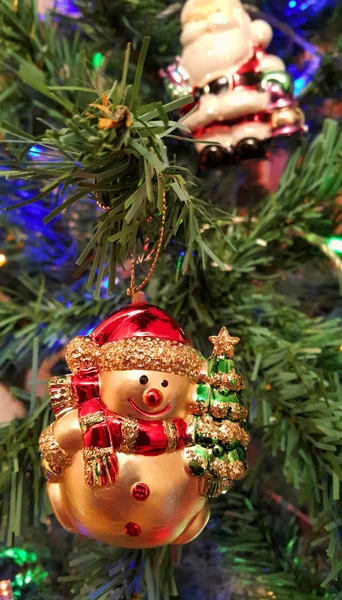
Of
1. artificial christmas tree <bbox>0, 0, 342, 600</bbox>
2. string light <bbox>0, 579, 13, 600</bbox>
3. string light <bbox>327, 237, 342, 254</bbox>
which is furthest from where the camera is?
string light <bbox>327, 237, 342, 254</bbox>

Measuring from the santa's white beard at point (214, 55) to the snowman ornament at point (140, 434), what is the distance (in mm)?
258

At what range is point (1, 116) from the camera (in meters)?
0.48

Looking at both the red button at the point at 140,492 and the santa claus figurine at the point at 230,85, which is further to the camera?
the santa claus figurine at the point at 230,85

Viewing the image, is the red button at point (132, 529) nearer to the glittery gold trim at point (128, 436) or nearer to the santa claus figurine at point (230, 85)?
the glittery gold trim at point (128, 436)

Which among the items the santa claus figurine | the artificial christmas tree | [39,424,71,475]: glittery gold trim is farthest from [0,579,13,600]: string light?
the santa claus figurine

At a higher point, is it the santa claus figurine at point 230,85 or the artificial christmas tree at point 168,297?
the santa claus figurine at point 230,85

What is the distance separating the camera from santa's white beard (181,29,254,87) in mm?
477

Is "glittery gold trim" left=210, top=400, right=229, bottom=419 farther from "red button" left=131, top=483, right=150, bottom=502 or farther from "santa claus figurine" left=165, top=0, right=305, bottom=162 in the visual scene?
"santa claus figurine" left=165, top=0, right=305, bottom=162

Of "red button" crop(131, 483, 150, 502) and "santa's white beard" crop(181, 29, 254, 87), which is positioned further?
"santa's white beard" crop(181, 29, 254, 87)

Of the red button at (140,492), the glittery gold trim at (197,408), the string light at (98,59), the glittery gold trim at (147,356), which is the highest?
the string light at (98,59)

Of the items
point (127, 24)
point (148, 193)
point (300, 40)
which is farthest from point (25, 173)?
point (300, 40)

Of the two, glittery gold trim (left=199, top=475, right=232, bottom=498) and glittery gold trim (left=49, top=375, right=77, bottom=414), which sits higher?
glittery gold trim (left=49, top=375, right=77, bottom=414)

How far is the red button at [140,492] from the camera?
1.04 ft

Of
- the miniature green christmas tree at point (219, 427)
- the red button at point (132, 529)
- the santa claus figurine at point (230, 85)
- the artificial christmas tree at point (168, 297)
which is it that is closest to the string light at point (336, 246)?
the artificial christmas tree at point (168, 297)
